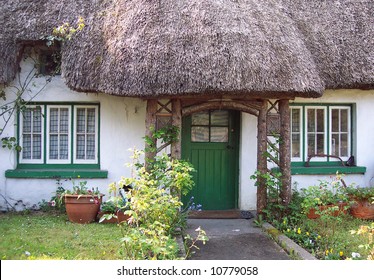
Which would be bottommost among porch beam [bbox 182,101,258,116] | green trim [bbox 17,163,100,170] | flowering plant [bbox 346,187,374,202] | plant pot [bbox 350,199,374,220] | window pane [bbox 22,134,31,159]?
plant pot [bbox 350,199,374,220]

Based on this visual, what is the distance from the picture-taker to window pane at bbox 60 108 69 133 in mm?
8164

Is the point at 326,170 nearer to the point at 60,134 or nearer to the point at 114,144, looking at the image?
the point at 114,144

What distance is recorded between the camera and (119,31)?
23.0 feet

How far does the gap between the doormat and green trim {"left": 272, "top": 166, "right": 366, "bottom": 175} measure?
1108mm

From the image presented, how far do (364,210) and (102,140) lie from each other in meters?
5.08

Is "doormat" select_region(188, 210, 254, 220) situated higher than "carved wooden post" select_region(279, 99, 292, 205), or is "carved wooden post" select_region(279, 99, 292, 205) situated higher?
"carved wooden post" select_region(279, 99, 292, 205)

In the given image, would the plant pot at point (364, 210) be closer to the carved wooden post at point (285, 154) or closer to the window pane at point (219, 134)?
the carved wooden post at point (285, 154)

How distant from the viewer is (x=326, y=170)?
27.6 ft

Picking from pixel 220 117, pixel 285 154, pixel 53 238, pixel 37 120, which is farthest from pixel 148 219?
pixel 37 120

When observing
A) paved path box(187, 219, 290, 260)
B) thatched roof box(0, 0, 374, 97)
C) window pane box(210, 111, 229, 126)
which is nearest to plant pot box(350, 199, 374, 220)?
paved path box(187, 219, 290, 260)

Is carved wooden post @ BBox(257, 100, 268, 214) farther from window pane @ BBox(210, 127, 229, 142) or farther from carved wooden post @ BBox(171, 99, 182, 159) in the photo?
carved wooden post @ BBox(171, 99, 182, 159)

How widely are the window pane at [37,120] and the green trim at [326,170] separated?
15.3ft

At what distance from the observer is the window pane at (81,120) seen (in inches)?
323
